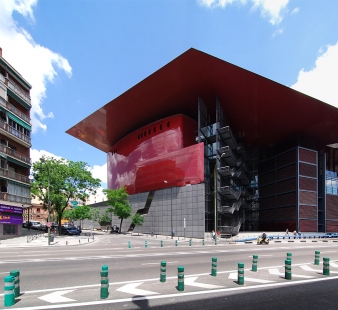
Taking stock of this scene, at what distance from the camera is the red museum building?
4359cm

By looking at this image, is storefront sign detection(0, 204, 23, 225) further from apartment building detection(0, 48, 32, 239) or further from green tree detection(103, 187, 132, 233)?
green tree detection(103, 187, 132, 233)

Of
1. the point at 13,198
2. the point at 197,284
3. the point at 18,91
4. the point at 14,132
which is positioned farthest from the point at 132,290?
the point at 18,91

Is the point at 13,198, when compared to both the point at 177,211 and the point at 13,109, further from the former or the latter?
the point at 177,211

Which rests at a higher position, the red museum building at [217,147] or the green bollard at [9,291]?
the red museum building at [217,147]

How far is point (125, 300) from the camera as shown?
25.9ft

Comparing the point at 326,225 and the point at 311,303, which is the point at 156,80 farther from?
the point at 326,225

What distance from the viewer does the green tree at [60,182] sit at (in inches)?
1869

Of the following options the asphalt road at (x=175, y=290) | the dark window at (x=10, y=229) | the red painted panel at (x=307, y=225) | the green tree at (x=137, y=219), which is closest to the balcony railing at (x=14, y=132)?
A: the dark window at (x=10, y=229)

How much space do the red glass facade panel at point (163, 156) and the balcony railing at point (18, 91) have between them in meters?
22.8

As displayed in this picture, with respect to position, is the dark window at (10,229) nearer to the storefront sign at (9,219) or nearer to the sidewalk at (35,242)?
the storefront sign at (9,219)

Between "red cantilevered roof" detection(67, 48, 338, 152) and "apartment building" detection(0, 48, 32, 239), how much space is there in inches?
594

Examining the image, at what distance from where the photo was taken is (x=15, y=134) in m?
40.1

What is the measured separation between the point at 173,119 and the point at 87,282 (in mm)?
43526

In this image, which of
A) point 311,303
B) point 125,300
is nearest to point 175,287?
point 125,300
